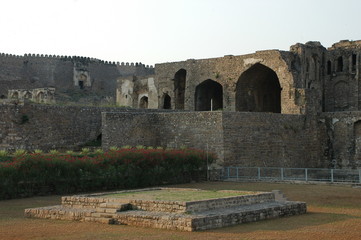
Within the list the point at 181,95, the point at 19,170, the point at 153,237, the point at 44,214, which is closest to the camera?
the point at 153,237

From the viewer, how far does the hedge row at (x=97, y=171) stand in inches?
722

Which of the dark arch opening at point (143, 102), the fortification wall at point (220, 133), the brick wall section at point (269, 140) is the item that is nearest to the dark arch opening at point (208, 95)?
the dark arch opening at point (143, 102)

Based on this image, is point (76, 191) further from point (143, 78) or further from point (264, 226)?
point (143, 78)

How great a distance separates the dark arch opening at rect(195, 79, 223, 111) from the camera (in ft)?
126

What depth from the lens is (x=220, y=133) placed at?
26.9 meters

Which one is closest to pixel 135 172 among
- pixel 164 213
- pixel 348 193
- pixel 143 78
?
pixel 348 193

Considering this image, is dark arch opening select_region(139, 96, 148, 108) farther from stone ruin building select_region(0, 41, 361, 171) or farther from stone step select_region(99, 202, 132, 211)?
stone step select_region(99, 202, 132, 211)

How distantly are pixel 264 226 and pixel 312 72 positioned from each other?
86.4ft

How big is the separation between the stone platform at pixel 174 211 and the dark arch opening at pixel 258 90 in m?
21.7

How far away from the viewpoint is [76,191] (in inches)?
780

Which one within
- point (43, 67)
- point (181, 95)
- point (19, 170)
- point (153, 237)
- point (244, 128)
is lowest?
point (153, 237)

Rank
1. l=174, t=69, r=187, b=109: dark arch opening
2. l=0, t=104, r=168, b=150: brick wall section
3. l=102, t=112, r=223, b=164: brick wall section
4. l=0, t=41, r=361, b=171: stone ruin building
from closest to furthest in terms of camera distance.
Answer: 1. l=0, t=104, r=168, b=150: brick wall section
2. l=102, t=112, r=223, b=164: brick wall section
3. l=0, t=41, r=361, b=171: stone ruin building
4. l=174, t=69, r=187, b=109: dark arch opening

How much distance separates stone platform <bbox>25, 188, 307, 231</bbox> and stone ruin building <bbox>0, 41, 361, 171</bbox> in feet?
39.8

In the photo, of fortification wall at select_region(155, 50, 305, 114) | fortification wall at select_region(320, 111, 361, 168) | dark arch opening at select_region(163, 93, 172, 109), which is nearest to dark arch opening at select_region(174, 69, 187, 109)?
fortification wall at select_region(155, 50, 305, 114)
